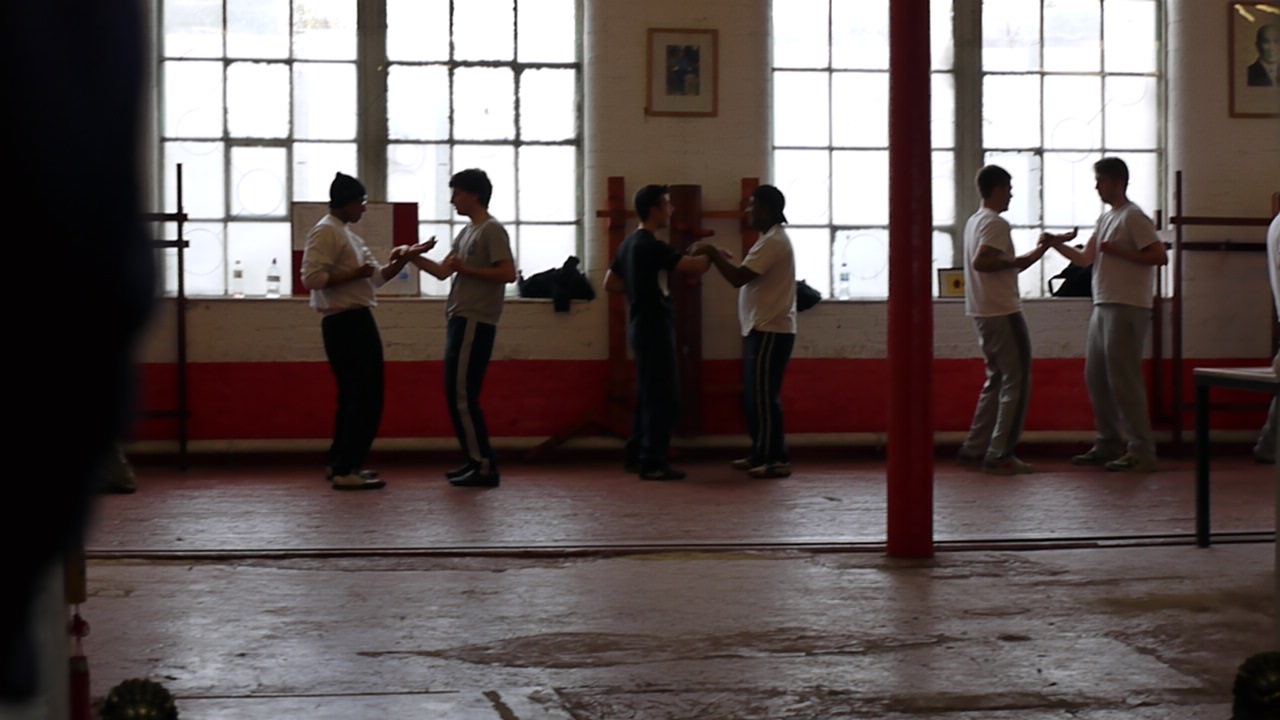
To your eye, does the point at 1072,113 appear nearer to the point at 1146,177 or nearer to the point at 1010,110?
the point at 1010,110

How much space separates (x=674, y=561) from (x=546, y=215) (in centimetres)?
407

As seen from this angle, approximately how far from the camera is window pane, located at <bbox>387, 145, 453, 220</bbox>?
27.8ft

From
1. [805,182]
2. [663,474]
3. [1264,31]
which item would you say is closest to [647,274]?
[663,474]

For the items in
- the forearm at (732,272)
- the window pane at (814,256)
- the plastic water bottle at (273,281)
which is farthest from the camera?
the window pane at (814,256)

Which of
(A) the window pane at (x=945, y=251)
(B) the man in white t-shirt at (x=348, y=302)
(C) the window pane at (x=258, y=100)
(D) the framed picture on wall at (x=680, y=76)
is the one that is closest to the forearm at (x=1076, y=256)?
(A) the window pane at (x=945, y=251)

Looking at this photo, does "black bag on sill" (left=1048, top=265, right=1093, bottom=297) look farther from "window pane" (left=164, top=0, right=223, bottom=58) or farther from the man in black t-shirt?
"window pane" (left=164, top=0, right=223, bottom=58)

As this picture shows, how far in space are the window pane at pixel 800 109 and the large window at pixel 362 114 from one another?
1210mm

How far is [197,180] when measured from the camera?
833cm

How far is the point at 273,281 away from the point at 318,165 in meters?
0.71

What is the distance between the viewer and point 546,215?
28.2 ft

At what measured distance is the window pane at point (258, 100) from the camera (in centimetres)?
836

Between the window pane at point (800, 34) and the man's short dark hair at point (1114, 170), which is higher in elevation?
the window pane at point (800, 34)

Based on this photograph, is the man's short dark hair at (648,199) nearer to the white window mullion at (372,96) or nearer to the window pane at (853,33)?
the white window mullion at (372,96)

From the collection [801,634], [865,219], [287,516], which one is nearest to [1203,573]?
[801,634]
